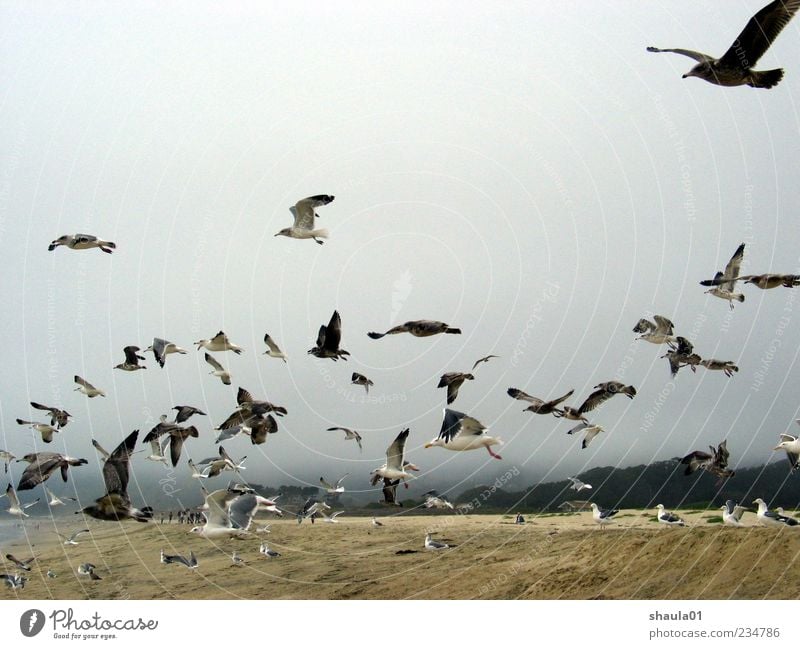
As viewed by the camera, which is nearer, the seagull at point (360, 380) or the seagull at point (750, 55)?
the seagull at point (750, 55)

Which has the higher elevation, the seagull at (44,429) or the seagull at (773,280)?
the seagull at (773,280)

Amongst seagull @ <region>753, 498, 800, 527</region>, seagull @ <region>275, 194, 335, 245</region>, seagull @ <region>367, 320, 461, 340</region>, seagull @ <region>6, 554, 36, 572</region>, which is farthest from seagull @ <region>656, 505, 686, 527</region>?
seagull @ <region>6, 554, 36, 572</region>

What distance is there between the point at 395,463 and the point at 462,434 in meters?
5.03

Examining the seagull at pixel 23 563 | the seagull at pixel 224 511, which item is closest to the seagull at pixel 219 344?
the seagull at pixel 224 511

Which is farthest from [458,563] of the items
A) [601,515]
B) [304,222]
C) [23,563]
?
[23,563]

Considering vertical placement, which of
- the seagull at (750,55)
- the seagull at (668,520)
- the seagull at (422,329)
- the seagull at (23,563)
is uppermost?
the seagull at (750,55)

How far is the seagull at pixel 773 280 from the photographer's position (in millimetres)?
25000

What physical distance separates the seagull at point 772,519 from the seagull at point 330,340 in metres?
13.5

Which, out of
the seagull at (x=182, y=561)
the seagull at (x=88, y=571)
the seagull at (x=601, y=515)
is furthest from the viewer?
the seagull at (x=88, y=571)

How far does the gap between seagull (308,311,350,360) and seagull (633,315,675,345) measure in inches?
346

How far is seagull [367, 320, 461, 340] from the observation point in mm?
25308

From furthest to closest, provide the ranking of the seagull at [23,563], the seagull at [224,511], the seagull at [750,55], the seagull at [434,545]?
the seagull at [23,563]
the seagull at [434,545]
the seagull at [224,511]
the seagull at [750,55]
